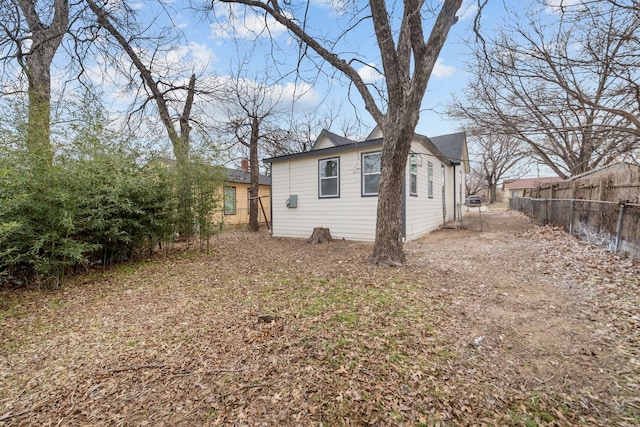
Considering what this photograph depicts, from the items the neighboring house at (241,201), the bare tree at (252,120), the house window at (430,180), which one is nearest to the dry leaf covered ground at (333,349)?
the house window at (430,180)

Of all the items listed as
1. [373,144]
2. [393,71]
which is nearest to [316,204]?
[373,144]

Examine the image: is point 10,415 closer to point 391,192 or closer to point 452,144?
point 391,192

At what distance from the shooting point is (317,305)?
3119 mm

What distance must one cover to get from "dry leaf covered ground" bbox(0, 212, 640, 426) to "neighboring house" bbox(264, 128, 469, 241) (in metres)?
3.37

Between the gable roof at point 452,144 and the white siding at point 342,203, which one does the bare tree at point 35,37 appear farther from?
the gable roof at point 452,144

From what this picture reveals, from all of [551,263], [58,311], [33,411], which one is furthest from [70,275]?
[551,263]

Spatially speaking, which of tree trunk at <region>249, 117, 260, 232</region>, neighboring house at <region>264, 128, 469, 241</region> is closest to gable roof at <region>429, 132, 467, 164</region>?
neighboring house at <region>264, 128, 469, 241</region>

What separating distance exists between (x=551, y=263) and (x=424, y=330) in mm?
3478

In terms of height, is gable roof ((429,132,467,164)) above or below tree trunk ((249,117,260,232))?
above

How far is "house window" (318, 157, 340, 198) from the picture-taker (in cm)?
785

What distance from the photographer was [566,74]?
A: 247 inches

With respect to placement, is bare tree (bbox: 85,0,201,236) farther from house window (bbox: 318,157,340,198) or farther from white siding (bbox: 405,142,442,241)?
white siding (bbox: 405,142,442,241)

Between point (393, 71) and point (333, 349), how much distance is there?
410 centimetres

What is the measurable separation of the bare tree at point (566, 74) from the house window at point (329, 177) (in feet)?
12.9
